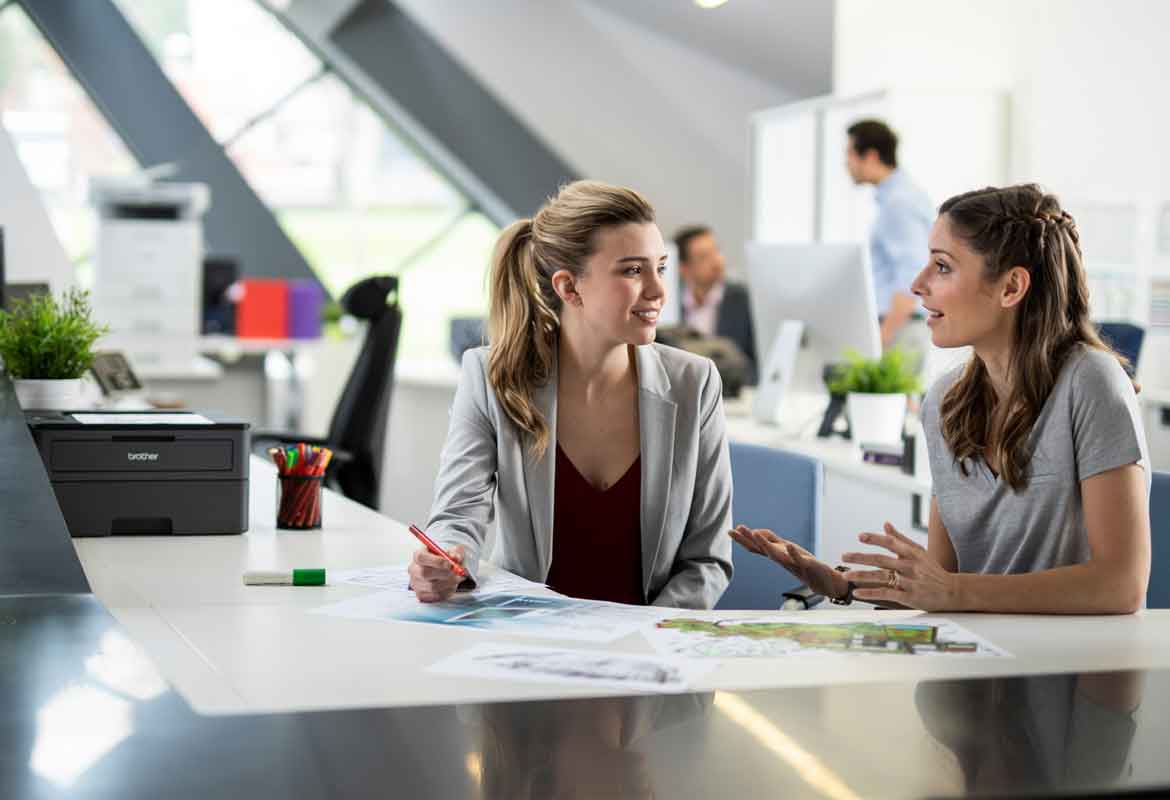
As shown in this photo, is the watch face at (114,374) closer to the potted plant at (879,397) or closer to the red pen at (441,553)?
the potted plant at (879,397)

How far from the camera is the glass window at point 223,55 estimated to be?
27.1 feet

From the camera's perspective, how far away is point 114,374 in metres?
4.08

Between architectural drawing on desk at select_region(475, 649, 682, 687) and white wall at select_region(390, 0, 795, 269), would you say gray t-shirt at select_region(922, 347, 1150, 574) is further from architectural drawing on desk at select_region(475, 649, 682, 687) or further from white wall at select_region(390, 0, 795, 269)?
white wall at select_region(390, 0, 795, 269)

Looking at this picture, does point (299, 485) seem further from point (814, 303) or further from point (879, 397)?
point (814, 303)

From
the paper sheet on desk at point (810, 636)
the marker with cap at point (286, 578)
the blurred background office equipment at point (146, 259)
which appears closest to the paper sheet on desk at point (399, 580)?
the marker with cap at point (286, 578)

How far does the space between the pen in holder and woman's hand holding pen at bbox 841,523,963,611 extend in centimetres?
100

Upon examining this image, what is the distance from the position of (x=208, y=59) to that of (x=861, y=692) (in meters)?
7.77

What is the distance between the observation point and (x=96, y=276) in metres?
6.37

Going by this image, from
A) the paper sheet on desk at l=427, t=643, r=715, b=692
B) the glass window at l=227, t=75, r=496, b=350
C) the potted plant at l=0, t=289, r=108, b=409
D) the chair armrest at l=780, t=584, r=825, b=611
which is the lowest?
the chair armrest at l=780, t=584, r=825, b=611

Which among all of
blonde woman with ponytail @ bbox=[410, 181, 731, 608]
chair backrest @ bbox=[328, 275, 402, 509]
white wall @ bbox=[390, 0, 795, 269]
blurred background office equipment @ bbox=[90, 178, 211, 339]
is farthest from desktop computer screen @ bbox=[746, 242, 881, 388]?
white wall @ bbox=[390, 0, 795, 269]

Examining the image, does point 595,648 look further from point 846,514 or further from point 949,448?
point 846,514

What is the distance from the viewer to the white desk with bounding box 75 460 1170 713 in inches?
55.5

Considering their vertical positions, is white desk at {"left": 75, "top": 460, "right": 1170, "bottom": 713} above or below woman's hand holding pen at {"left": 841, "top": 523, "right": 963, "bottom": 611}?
below

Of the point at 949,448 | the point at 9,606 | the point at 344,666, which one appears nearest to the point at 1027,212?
the point at 949,448
